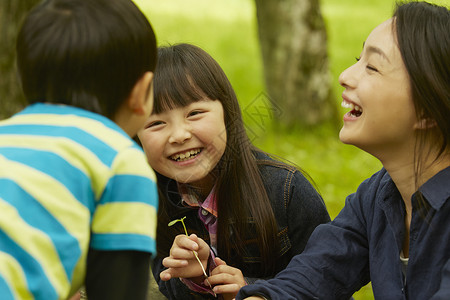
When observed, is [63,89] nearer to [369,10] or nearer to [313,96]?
[313,96]

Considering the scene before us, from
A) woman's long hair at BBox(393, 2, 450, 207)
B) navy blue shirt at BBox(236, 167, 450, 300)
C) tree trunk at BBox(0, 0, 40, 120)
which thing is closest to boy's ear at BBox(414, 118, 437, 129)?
woman's long hair at BBox(393, 2, 450, 207)

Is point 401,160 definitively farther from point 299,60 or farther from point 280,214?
point 299,60

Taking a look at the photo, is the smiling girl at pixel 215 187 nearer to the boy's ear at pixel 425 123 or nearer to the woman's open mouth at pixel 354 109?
the woman's open mouth at pixel 354 109

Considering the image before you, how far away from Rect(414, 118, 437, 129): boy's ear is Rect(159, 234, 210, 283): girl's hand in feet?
2.79

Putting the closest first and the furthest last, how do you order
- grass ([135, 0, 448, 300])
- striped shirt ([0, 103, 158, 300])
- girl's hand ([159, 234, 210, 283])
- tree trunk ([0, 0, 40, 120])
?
striped shirt ([0, 103, 158, 300]) < girl's hand ([159, 234, 210, 283]) < tree trunk ([0, 0, 40, 120]) < grass ([135, 0, 448, 300])

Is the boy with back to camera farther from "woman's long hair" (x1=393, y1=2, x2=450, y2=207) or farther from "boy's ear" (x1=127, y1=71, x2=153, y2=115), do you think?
"woman's long hair" (x1=393, y1=2, x2=450, y2=207)

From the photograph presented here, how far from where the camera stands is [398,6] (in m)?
2.10

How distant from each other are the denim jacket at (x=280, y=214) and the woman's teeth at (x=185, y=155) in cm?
23

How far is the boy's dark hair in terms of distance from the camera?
1.50 m

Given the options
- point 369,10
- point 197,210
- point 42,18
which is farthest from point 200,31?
point 42,18

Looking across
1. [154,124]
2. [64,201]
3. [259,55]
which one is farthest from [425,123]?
[259,55]

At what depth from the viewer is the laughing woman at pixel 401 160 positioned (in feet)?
6.24

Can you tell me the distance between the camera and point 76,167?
4.61 feet

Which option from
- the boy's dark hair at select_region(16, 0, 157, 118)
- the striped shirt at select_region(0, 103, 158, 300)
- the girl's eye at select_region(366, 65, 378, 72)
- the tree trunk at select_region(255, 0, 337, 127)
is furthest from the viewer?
the tree trunk at select_region(255, 0, 337, 127)
